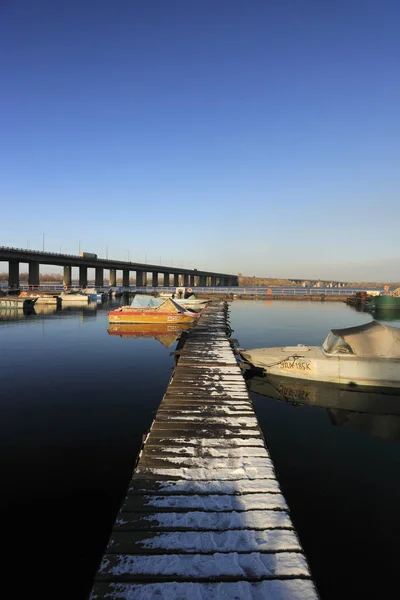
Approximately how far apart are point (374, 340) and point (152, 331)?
22860mm

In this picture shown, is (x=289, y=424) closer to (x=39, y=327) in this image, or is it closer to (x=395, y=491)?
(x=395, y=491)

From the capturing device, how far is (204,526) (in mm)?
5426

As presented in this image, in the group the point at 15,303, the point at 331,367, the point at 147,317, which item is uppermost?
the point at 147,317

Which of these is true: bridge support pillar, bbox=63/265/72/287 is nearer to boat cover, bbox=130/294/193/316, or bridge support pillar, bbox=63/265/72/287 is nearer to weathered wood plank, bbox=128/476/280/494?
boat cover, bbox=130/294/193/316

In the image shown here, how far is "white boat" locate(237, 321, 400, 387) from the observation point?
1653 centimetres

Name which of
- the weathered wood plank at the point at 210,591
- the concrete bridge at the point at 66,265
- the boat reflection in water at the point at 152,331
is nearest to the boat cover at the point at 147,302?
the boat reflection in water at the point at 152,331

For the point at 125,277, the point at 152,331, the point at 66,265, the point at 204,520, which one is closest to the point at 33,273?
the point at 66,265

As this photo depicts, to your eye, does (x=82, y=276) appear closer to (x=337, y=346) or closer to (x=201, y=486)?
(x=337, y=346)

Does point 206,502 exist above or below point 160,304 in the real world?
below

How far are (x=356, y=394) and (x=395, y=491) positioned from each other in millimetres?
8282

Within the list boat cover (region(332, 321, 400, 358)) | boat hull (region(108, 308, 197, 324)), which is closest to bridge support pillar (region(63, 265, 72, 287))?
boat hull (region(108, 308, 197, 324))

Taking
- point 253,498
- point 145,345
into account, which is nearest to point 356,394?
point 253,498

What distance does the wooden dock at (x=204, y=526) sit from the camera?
4332 mm

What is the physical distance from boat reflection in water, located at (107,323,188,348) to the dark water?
11063 mm
